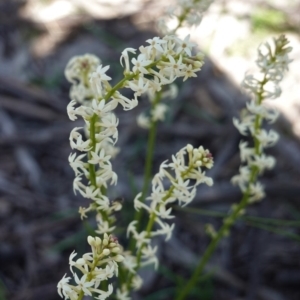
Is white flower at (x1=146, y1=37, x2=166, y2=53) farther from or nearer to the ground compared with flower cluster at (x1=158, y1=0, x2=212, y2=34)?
nearer to the ground

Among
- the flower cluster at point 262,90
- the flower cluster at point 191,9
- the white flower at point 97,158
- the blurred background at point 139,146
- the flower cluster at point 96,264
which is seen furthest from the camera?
the blurred background at point 139,146

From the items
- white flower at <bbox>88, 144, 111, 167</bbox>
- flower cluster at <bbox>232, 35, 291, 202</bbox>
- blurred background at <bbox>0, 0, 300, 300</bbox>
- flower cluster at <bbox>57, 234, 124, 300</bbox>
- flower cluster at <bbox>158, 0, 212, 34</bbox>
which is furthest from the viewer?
blurred background at <bbox>0, 0, 300, 300</bbox>

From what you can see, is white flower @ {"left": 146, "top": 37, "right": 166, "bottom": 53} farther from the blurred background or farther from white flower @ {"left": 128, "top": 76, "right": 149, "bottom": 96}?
the blurred background

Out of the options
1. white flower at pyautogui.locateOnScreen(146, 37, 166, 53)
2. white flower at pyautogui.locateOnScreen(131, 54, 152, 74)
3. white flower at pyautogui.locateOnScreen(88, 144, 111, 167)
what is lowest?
white flower at pyautogui.locateOnScreen(88, 144, 111, 167)

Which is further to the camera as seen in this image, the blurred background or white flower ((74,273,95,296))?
the blurred background

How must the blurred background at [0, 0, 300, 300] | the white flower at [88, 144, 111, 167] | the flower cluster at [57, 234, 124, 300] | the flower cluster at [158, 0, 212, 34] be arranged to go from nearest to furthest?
the flower cluster at [57, 234, 124, 300] → the white flower at [88, 144, 111, 167] → the flower cluster at [158, 0, 212, 34] → the blurred background at [0, 0, 300, 300]

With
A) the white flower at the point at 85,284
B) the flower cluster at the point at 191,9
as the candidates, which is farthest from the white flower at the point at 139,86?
the flower cluster at the point at 191,9

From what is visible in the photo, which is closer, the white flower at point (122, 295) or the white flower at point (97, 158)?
the white flower at point (97, 158)

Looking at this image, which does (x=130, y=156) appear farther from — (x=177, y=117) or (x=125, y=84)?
(x=125, y=84)

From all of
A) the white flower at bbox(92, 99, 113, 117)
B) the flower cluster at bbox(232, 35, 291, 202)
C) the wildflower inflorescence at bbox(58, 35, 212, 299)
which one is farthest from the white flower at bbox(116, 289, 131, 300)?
the white flower at bbox(92, 99, 113, 117)

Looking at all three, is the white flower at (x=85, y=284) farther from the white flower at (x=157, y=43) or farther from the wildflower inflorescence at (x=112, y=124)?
the white flower at (x=157, y=43)
